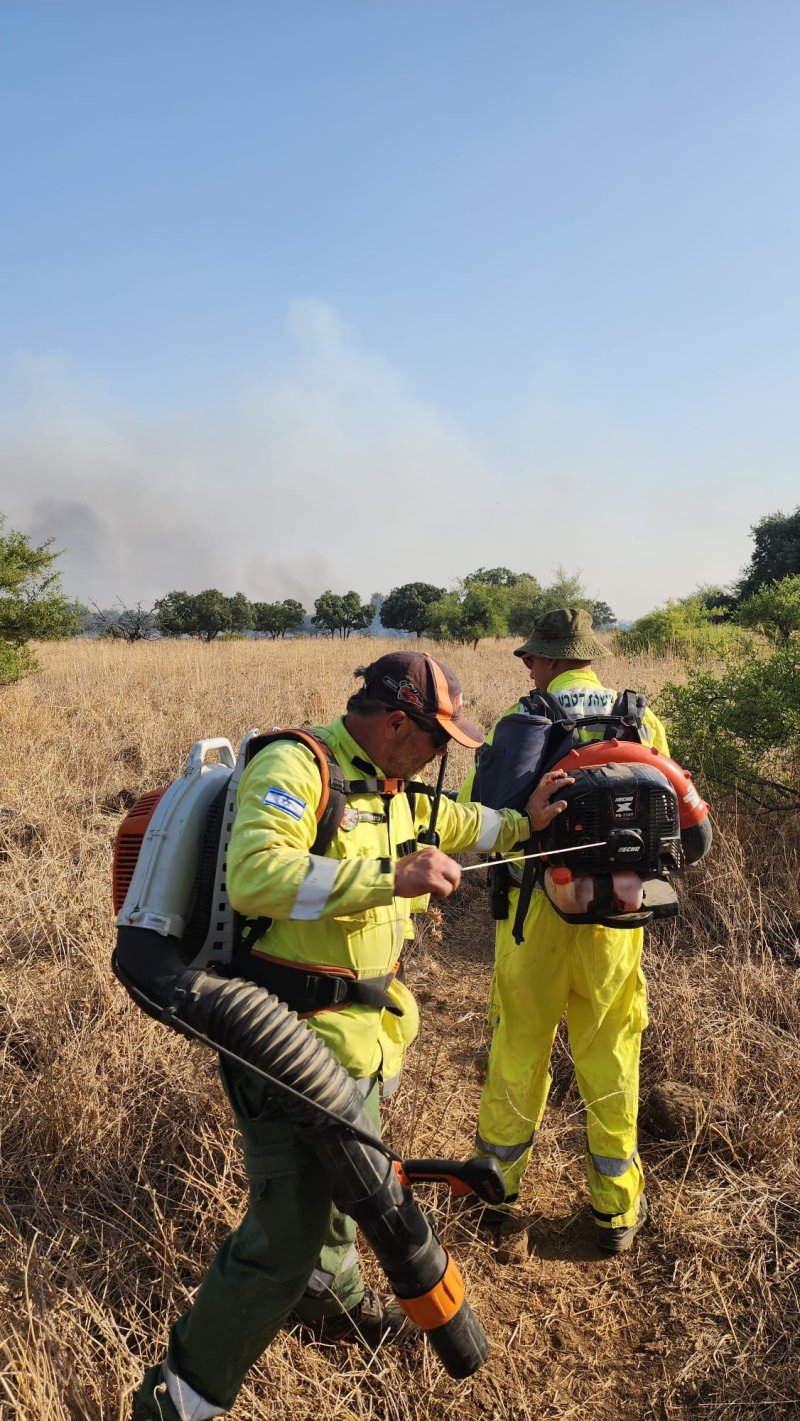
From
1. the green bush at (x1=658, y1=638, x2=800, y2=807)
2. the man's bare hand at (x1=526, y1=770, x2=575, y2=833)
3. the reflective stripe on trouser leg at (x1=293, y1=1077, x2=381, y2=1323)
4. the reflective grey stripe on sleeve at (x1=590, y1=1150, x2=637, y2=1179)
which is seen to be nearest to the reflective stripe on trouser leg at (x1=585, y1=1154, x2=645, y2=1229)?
the reflective grey stripe on sleeve at (x1=590, y1=1150, x2=637, y2=1179)

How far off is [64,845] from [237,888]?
12.9ft

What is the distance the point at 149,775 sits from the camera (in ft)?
22.3

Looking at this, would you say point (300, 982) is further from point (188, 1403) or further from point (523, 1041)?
point (523, 1041)

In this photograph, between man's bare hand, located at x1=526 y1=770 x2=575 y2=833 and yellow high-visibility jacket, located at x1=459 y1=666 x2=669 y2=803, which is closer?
man's bare hand, located at x1=526 y1=770 x2=575 y2=833

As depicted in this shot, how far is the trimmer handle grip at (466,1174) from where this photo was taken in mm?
1832

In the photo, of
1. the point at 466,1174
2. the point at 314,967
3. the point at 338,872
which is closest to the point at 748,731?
the point at 466,1174

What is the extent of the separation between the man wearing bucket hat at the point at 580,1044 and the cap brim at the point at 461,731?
0.83 m

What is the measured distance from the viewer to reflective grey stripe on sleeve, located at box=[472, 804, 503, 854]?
2.36 meters

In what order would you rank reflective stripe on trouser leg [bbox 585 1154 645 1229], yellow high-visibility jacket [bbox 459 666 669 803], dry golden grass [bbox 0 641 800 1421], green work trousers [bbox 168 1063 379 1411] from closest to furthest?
1. green work trousers [bbox 168 1063 379 1411]
2. dry golden grass [bbox 0 641 800 1421]
3. reflective stripe on trouser leg [bbox 585 1154 645 1229]
4. yellow high-visibility jacket [bbox 459 666 669 803]

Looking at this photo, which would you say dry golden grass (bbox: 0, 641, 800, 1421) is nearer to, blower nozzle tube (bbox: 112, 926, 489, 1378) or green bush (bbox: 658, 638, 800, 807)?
blower nozzle tube (bbox: 112, 926, 489, 1378)

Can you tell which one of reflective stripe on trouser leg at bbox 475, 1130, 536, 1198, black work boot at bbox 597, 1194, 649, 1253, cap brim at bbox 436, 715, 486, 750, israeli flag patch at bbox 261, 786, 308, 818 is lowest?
black work boot at bbox 597, 1194, 649, 1253

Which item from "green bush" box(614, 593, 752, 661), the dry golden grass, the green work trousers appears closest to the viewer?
the green work trousers

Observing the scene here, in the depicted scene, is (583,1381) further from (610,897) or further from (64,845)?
(64,845)

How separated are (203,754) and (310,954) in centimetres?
61
